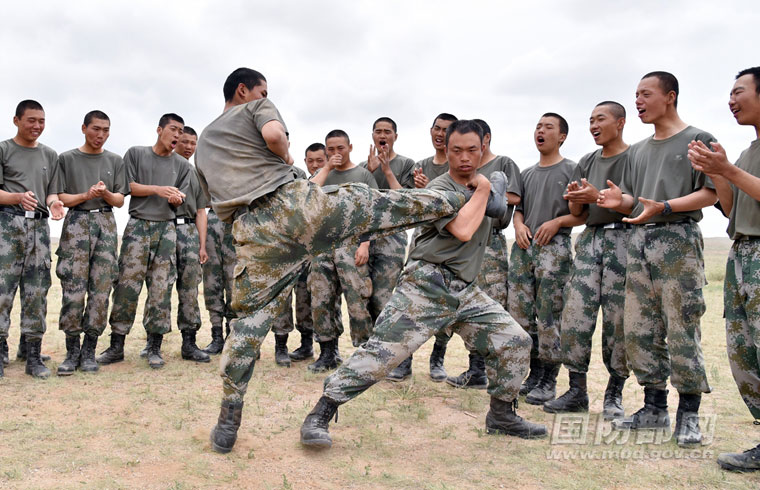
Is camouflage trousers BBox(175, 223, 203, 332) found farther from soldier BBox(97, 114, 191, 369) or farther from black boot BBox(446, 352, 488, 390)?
black boot BBox(446, 352, 488, 390)

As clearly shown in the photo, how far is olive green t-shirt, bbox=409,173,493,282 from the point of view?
4.50 meters

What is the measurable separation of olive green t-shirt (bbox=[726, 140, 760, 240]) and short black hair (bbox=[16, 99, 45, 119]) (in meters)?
7.03

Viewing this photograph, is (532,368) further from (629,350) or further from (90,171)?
(90,171)

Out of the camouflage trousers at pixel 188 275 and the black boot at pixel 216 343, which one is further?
the black boot at pixel 216 343

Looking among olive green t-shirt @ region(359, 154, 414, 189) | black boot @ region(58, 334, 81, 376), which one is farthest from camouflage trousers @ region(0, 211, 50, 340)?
olive green t-shirt @ region(359, 154, 414, 189)

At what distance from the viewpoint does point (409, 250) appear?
189 inches

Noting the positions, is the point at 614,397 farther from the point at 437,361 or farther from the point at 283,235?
the point at 283,235

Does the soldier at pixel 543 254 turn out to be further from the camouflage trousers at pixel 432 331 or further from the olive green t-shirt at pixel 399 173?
the olive green t-shirt at pixel 399 173

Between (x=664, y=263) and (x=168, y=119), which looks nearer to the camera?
(x=664, y=263)

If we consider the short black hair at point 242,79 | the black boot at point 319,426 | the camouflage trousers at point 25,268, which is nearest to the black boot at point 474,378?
the black boot at point 319,426

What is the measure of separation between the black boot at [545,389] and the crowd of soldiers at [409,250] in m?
0.02

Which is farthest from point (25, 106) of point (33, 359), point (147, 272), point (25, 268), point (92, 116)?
point (33, 359)

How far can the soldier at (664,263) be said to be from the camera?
450 cm

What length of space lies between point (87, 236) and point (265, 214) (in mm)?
3564
